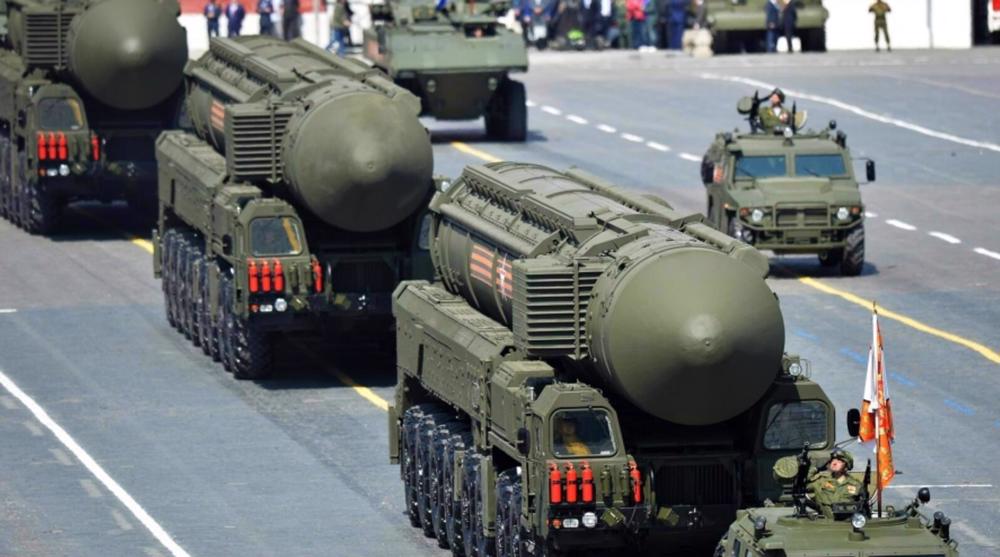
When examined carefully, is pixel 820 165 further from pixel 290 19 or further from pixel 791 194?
pixel 290 19

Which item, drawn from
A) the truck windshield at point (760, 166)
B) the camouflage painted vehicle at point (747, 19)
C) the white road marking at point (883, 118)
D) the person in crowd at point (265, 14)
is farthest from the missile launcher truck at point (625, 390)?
the person in crowd at point (265, 14)

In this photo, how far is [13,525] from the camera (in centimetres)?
2988

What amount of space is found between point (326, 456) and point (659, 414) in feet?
31.9

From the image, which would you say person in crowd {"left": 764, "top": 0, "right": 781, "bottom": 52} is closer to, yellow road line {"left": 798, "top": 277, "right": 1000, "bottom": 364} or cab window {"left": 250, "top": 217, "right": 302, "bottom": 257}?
yellow road line {"left": 798, "top": 277, "right": 1000, "bottom": 364}

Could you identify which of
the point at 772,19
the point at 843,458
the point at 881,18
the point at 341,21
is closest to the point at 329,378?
the point at 843,458

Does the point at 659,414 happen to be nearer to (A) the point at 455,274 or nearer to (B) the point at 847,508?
(B) the point at 847,508

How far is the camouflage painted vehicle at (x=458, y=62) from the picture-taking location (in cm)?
5669

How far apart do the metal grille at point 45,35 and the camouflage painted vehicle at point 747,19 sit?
28450 millimetres

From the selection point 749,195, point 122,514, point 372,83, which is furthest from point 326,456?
point 749,195

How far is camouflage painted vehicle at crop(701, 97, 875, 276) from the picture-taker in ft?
140

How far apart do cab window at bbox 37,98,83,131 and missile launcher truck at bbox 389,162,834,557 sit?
22.2 meters

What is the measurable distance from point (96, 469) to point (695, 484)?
10.2m

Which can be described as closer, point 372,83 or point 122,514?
point 122,514

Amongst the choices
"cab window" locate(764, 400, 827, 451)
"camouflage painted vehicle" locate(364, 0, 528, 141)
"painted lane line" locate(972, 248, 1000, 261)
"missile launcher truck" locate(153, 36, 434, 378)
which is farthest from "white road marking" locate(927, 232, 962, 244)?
"cab window" locate(764, 400, 827, 451)
